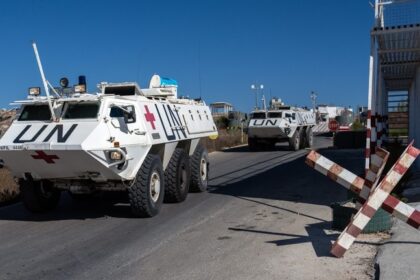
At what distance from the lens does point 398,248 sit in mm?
6582

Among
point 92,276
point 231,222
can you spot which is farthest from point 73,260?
point 231,222

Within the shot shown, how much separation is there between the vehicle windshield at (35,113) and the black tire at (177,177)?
255cm

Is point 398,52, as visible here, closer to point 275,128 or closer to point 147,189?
point 147,189

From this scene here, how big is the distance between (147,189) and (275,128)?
697 inches


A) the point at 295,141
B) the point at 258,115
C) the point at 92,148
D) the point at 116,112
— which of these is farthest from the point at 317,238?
the point at 258,115

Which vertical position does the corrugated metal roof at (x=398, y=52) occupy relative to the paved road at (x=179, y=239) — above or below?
above

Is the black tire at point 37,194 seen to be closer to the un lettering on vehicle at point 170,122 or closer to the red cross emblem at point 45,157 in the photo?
the red cross emblem at point 45,157

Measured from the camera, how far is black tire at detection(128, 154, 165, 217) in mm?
9148

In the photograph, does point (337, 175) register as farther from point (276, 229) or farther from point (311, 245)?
point (276, 229)

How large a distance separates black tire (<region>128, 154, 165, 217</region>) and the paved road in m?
0.17

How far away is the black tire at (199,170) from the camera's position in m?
12.3

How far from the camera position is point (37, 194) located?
9797 millimetres

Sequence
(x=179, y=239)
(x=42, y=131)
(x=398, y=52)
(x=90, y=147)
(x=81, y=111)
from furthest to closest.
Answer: (x=398, y=52) < (x=81, y=111) < (x=42, y=131) < (x=90, y=147) < (x=179, y=239)

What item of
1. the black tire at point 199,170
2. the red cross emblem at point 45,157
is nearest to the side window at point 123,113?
the red cross emblem at point 45,157
